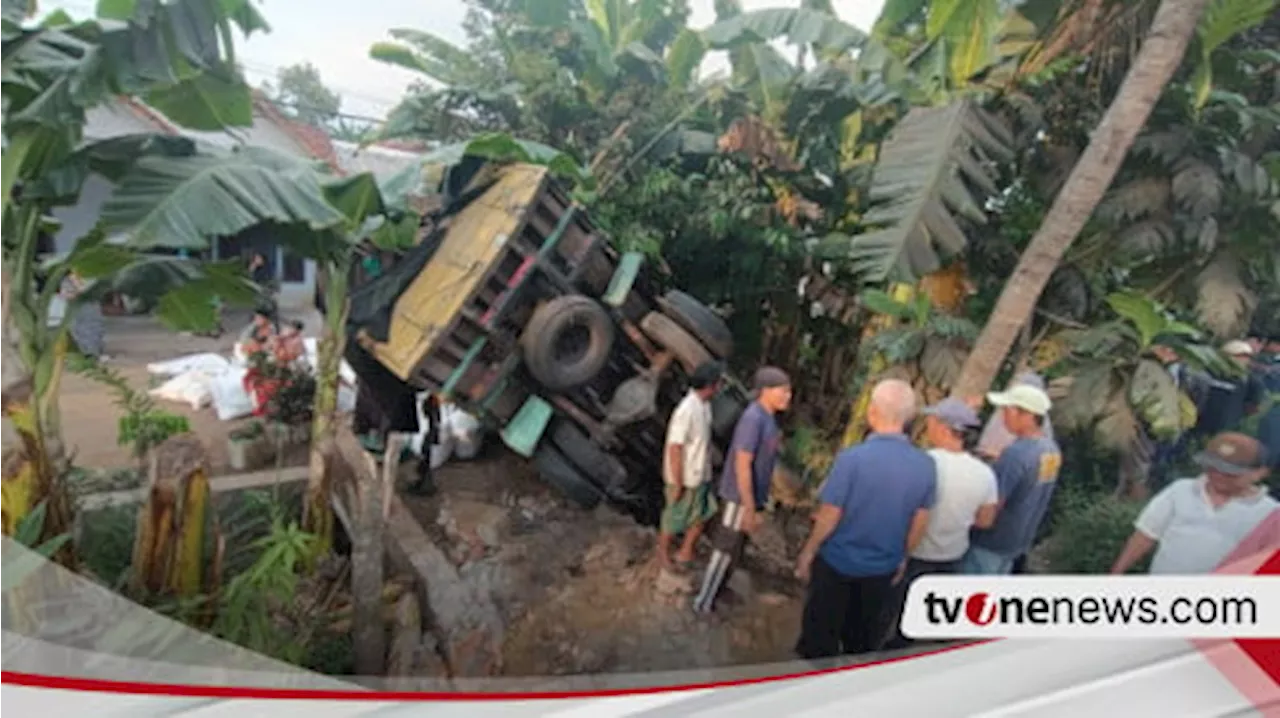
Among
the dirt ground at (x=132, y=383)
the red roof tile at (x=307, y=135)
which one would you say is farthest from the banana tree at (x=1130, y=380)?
the dirt ground at (x=132, y=383)

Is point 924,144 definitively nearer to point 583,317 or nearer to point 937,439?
point 937,439

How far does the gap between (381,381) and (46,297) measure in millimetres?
898

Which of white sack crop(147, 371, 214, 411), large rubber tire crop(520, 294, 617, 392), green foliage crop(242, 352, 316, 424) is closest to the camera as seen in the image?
large rubber tire crop(520, 294, 617, 392)

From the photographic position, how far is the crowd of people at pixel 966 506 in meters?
1.11

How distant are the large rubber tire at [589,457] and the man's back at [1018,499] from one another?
91 cm

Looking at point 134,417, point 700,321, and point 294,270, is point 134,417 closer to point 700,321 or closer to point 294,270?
point 294,270

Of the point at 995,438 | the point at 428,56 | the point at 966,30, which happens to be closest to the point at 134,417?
the point at 428,56

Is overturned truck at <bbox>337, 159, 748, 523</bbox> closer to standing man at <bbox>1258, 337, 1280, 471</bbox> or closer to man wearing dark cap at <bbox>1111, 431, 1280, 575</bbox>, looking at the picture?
man wearing dark cap at <bbox>1111, 431, 1280, 575</bbox>

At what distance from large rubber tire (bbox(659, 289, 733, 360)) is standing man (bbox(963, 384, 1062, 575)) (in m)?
0.61

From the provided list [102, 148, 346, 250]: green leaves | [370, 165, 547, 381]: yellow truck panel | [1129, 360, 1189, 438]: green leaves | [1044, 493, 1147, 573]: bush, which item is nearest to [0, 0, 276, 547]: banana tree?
[102, 148, 346, 250]: green leaves

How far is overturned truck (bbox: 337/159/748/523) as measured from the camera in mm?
1582

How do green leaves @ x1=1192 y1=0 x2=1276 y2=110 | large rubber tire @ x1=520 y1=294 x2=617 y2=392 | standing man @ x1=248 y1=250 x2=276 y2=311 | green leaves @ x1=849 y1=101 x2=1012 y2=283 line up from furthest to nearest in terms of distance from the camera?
standing man @ x1=248 y1=250 x2=276 y2=311 < large rubber tire @ x1=520 y1=294 x2=617 y2=392 < green leaves @ x1=849 y1=101 x2=1012 y2=283 < green leaves @ x1=1192 y1=0 x2=1276 y2=110

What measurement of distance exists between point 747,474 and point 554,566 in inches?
21.7

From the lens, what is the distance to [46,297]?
4.25ft
